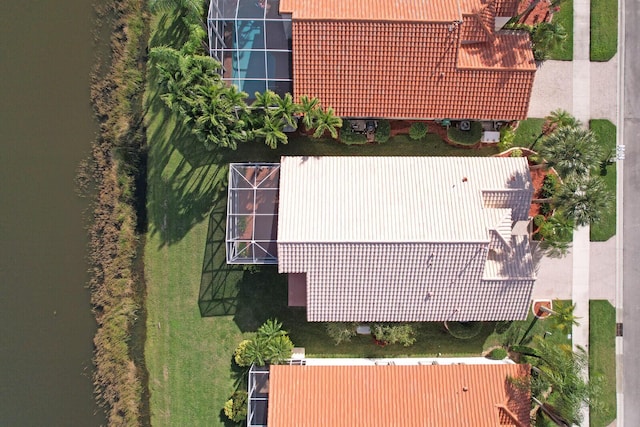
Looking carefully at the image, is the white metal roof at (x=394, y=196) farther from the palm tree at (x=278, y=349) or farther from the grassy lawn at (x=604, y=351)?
the grassy lawn at (x=604, y=351)

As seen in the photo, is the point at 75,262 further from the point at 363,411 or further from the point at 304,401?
the point at 363,411

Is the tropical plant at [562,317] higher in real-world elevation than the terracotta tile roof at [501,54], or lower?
lower

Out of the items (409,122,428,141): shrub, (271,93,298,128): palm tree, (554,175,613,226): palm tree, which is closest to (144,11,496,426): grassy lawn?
(409,122,428,141): shrub

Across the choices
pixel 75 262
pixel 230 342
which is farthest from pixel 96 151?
pixel 230 342

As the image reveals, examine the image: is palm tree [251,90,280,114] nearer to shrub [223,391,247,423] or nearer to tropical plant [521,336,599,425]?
shrub [223,391,247,423]

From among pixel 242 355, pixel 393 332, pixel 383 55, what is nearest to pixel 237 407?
pixel 242 355

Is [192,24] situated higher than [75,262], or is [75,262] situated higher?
[192,24]

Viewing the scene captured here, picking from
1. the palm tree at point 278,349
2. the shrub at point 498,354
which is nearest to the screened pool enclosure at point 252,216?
the palm tree at point 278,349
